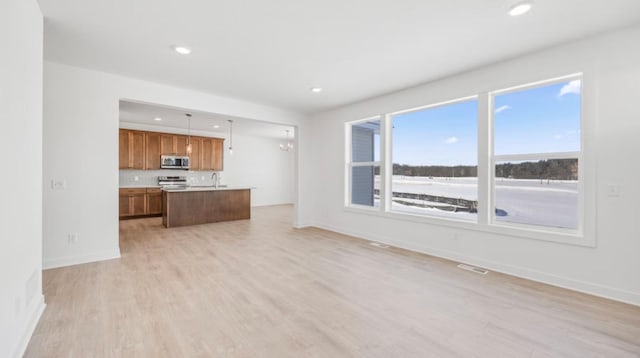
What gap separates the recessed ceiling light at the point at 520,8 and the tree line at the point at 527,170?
179 cm

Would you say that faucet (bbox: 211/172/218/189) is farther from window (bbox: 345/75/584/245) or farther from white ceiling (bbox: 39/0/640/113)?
window (bbox: 345/75/584/245)

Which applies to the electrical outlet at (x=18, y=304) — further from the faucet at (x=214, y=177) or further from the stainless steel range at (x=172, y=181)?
the faucet at (x=214, y=177)

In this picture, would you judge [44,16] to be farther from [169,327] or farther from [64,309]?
[169,327]

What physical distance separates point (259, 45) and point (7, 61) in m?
2.06

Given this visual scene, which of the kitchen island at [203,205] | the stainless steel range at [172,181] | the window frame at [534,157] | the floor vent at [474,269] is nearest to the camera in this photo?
the window frame at [534,157]

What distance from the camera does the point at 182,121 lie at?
290 inches

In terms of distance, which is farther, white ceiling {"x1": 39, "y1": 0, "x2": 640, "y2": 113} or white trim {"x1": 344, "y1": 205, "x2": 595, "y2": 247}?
white trim {"x1": 344, "y1": 205, "x2": 595, "y2": 247}

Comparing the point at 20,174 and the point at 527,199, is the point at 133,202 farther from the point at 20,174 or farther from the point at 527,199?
the point at 527,199

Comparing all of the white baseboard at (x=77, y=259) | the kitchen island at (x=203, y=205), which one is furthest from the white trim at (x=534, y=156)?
the kitchen island at (x=203, y=205)

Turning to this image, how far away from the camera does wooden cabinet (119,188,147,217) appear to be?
7.29 metres

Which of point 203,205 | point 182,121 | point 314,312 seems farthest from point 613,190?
point 182,121

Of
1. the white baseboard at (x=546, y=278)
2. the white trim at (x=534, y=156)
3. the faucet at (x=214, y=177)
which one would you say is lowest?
the white baseboard at (x=546, y=278)

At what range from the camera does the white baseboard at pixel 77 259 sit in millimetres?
3521

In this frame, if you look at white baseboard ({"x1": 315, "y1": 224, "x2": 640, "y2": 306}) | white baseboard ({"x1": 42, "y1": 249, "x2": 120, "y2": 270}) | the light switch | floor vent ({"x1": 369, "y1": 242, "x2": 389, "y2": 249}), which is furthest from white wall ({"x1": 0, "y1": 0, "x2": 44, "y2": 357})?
the light switch
